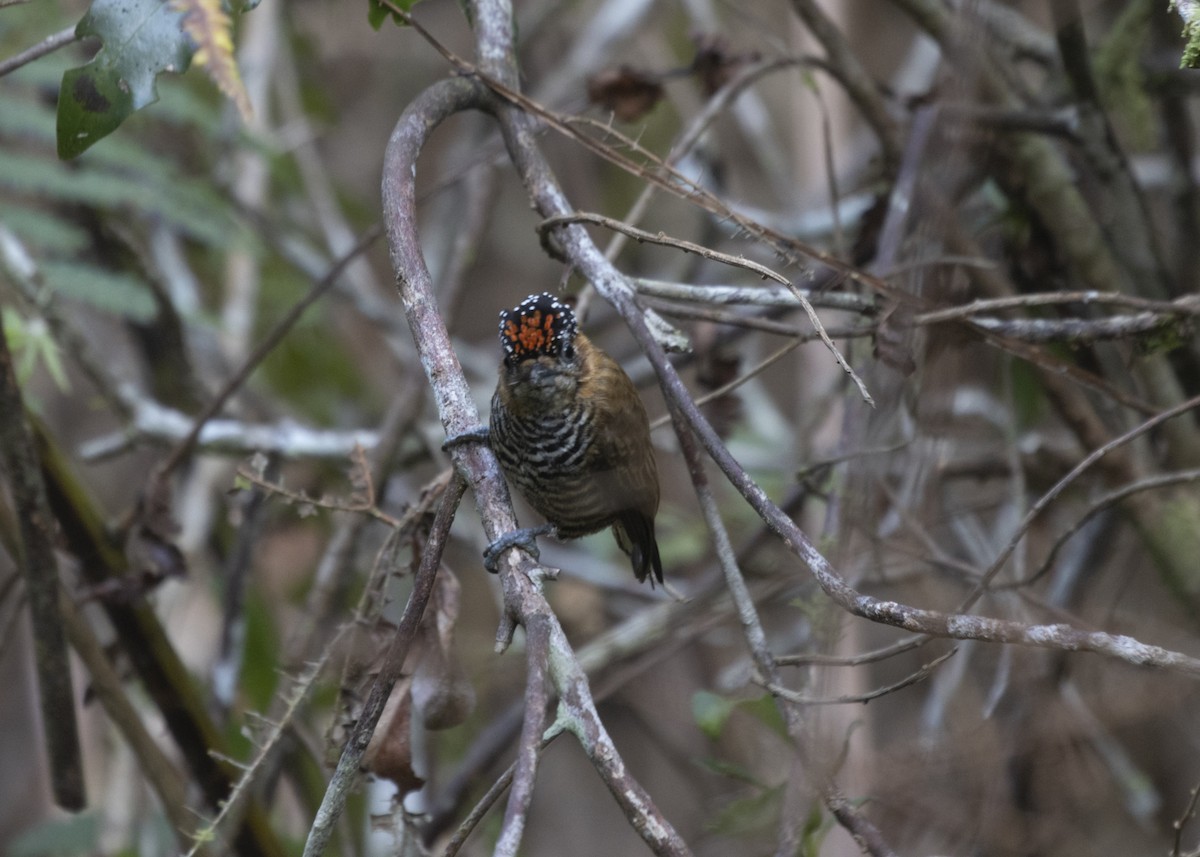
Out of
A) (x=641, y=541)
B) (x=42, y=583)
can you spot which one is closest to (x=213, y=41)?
(x=42, y=583)

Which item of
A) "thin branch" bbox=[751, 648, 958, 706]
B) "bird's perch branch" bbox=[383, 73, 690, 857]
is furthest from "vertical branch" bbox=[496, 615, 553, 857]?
"thin branch" bbox=[751, 648, 958, 706]

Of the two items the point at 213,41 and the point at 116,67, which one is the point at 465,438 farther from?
the point at 116,67

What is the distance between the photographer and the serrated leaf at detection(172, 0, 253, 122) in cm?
158

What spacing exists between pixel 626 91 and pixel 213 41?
1.92 meters

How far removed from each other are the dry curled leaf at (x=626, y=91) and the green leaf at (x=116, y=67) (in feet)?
5.52

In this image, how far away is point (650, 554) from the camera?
2910 millimetres

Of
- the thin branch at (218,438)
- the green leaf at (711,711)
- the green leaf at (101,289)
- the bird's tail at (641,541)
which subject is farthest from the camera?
the thin branch at (218,438)

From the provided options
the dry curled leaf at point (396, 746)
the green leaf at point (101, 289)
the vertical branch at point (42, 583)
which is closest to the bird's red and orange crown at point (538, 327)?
the dry curled leaf at point (396, 746)

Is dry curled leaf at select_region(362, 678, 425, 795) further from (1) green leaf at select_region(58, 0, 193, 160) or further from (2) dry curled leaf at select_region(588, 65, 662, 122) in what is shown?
Result: (2) dry curled leaf at select_region(588, 65, 662, 122)

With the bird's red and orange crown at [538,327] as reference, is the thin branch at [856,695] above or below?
below

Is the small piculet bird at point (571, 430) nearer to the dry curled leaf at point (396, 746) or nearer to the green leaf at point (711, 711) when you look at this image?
the green leaf at point (711, 711)

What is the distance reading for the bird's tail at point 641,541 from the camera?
9.46 feet

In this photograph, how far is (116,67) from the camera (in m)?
1.84

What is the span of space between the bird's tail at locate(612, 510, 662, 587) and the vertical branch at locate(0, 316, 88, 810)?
1.30 metres
